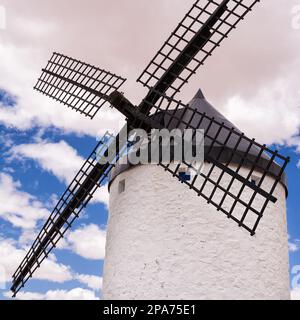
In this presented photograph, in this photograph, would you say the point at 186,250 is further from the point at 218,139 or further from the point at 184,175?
the point at 218,139

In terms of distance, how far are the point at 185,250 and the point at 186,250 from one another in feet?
0.06

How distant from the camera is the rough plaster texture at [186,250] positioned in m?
7.90

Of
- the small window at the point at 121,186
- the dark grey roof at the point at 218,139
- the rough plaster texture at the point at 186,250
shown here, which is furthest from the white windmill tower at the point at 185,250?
the small window at the point at 121,186

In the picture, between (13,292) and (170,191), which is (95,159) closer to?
(170,191)

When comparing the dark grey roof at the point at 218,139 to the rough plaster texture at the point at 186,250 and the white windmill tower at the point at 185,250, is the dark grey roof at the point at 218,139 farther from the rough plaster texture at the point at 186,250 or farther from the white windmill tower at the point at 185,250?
the rough plaster texture at the point at 186,250

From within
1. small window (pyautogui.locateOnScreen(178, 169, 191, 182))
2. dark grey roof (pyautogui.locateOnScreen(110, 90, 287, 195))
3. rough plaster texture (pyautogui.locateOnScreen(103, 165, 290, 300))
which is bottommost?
rough plaster texture (pyautogui.locateOnScreen(103, 165, 290, 300))

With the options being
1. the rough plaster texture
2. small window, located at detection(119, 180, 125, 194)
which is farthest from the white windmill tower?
small window, located at detection(119, 180, 125, 194)

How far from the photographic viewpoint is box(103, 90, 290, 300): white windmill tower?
25.9 ft

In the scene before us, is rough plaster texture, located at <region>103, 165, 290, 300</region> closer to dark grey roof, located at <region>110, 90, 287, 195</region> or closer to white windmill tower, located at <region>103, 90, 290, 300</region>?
white windmill tower, located at <region>103, 90, 290, 300</region>

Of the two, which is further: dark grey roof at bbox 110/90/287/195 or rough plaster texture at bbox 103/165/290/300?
dark grey roof at bbox 110/90/287/195

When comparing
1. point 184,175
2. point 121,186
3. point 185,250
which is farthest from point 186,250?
point 121,186

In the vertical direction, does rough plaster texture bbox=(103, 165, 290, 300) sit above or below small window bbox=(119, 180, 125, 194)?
below
